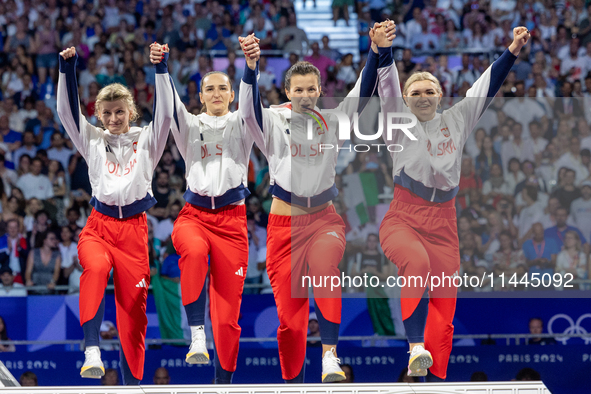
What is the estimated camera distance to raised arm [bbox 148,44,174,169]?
534 centimetres

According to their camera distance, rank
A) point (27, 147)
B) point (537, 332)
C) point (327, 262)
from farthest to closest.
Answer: point (27, 147), point (537, 332), point (327, 262)

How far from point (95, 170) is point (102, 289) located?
38.9 inches

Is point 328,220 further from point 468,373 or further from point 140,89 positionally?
point 140,89

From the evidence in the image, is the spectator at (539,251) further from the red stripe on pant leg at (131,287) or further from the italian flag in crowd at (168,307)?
the italian flag in crowd at (168,307)

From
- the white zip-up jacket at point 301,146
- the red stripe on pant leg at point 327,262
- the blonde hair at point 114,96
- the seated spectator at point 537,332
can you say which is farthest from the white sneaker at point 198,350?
the seated spectator at point 537,332

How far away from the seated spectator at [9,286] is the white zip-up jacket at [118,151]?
264cm

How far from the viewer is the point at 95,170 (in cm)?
566

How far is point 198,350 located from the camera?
526cm

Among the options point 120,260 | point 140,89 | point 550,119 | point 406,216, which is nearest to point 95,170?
point 120,260

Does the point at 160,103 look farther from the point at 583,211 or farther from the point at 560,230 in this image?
the point at 583,211

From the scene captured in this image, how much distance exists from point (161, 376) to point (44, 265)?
1876 mm

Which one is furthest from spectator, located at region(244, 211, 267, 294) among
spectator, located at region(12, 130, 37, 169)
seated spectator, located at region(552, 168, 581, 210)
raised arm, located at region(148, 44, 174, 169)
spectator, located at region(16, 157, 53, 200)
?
spectator, located at region(12, 130, 37, 169)

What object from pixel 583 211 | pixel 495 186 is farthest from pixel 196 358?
pixel 583 211

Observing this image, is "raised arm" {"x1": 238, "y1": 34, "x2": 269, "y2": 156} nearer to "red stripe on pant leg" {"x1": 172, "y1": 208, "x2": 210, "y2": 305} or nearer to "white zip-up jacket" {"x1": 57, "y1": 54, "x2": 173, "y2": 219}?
"white zip-up jacket" {"x1": 57, "y1": 54, "x2": 173, "y2": 219}
